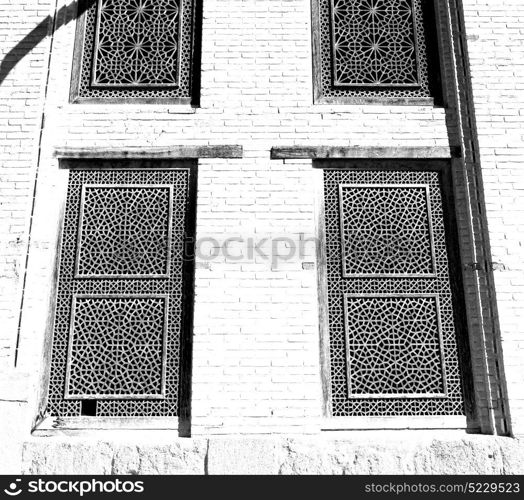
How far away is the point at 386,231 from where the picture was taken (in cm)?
467

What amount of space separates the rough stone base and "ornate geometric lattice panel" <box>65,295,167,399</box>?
1.24ft

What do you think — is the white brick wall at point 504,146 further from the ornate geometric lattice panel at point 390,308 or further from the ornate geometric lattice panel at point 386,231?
the ornate geometric lattice panel at point 386,231

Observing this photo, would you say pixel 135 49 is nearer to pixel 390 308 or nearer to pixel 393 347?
pixel 390 308

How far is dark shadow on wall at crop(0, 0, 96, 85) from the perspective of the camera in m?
4.91

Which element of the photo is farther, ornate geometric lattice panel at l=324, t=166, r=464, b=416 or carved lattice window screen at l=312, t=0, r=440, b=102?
carved lattice window screen at l=312, t=0, r=440, b=102

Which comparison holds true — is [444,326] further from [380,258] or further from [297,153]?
[297,153]

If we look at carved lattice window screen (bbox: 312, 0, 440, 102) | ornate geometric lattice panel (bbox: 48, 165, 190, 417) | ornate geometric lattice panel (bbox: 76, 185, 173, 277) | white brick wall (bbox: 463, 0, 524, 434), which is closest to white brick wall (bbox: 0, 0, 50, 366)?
ornate geometric lattice panel (bbox: 48, 165, 190, 417)

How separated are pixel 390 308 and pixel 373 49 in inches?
83.0

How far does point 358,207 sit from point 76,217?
6.94 ft

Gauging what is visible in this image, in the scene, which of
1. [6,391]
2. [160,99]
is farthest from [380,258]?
[6,391]

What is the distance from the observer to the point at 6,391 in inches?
166

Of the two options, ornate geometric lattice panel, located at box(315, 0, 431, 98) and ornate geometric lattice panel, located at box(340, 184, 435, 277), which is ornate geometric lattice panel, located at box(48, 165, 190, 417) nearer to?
ornate geometric lattice panel, located at box(340, 184, 435, 277)

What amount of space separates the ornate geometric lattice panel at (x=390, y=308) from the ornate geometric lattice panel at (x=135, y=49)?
1.50 m
